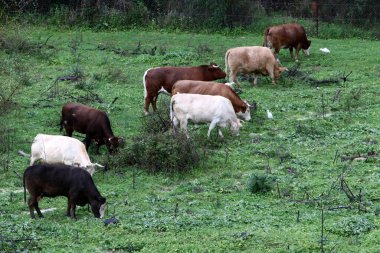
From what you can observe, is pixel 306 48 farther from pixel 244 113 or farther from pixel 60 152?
pixel 60 152

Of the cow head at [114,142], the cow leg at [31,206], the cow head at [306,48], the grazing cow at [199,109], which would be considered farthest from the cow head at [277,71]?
the cow leg at [31,206]

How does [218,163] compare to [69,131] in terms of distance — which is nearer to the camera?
[218,163]

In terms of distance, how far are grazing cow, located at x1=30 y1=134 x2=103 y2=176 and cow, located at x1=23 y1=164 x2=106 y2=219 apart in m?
1.72

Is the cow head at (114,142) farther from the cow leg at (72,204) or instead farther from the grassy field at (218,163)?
the cow leg at (72,204)

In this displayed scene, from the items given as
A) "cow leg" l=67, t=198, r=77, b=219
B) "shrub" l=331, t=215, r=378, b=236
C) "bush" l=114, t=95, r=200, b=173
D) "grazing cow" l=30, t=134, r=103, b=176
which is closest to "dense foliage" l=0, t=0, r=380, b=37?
"bush" l=114, t=95, r=200, b=173

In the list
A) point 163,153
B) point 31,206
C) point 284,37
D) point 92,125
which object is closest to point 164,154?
point 163,153

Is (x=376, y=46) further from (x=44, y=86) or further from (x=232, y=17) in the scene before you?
(x=44, y=86)

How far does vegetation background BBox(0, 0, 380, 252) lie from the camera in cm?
1104

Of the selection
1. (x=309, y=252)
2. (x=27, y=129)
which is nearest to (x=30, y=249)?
(x=309, y=252)

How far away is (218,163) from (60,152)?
2845 millimetres

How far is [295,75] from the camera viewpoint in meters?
23.1

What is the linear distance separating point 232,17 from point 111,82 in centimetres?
907

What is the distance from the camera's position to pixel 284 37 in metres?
25.4

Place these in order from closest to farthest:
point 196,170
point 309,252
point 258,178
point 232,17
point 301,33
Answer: point 309,252, point 258,178, point 196,170, point 301,33, point 232,17
